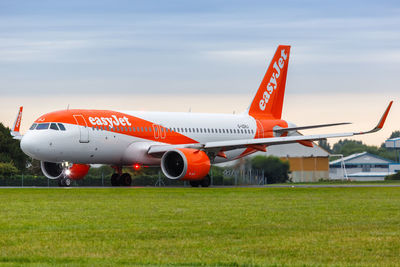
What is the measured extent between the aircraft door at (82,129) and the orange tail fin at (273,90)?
15.0 m

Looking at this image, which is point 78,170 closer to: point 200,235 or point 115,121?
point 115,121

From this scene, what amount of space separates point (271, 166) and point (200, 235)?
35.6 metres

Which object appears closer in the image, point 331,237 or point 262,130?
point 331,237

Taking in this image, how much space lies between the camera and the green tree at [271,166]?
166 ft

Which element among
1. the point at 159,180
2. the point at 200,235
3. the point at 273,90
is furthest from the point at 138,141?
the point at 200,235

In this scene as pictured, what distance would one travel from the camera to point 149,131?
150 feet

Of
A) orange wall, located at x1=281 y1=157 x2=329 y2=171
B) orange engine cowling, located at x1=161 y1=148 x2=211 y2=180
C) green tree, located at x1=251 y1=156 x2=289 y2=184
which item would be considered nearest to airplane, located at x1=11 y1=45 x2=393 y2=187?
orange engine cowling, located at x1=161 y1=148 x2=211 y2=180

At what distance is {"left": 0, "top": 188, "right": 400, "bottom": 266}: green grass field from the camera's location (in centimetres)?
1267

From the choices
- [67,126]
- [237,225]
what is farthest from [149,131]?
[237,225]

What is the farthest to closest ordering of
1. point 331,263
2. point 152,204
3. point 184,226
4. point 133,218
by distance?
1. point 152,204
2. point 133,218
3. point 184,226
4. point 331,263

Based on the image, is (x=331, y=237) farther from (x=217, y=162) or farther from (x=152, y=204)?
(x=217, y=162)

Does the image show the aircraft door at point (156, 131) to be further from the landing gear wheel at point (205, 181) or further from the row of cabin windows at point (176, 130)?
the landing gear wheel at point (205, 181)

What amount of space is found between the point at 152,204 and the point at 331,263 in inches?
528

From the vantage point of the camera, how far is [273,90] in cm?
5562
